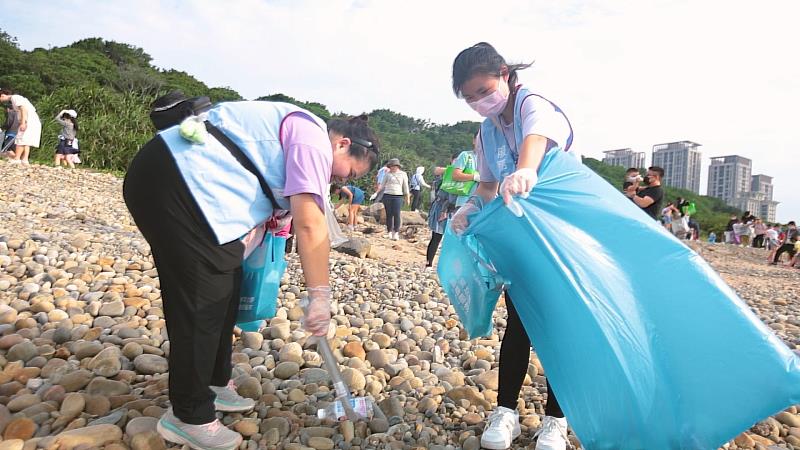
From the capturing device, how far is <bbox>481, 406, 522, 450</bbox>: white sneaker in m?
2.08

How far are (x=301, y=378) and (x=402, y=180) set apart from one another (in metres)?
5.95

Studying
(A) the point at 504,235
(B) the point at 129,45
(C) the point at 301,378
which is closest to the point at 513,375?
(A) the point at 504,235

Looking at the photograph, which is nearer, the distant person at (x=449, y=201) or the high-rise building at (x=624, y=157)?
the distant person at (x=449, y=201)

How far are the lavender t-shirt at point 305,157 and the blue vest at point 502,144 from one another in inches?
27.0

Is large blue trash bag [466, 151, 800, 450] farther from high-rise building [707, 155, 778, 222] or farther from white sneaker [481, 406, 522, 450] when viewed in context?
high-rise building [707, 155, 778, 222]

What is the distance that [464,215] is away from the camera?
2.30 m

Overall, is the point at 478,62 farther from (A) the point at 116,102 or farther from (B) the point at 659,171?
(A) the point at 116,102

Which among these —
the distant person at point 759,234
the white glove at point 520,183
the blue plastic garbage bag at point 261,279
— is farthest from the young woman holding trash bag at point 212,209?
the distant person at point 759,234

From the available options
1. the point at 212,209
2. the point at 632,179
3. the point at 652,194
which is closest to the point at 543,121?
the point at 212,209

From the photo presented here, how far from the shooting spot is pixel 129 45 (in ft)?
132

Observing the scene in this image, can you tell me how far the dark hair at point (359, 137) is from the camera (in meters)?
1.94

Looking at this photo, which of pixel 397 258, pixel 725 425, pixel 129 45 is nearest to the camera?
pixel 725 425

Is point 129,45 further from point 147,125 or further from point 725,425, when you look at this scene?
point 725,425

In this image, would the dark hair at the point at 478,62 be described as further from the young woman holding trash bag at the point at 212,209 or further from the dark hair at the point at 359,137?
the young woman holding trash bag at the point at 212,209
